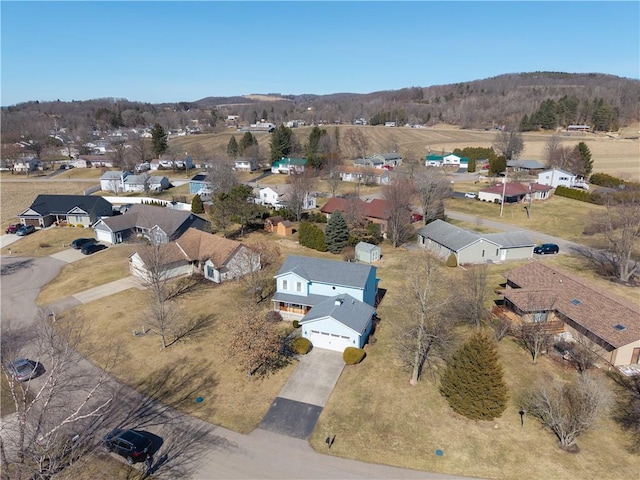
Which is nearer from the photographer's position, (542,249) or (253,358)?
(253,358)

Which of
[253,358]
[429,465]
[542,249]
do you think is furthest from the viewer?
[542,249]

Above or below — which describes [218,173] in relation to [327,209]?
above

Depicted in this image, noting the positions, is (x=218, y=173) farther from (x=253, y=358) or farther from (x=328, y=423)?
(x=328, y=423)

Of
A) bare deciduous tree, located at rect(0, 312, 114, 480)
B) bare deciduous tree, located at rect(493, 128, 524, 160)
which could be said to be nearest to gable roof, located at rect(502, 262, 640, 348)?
bare deciduous tree, located at rect(0, 312, 114, 480)

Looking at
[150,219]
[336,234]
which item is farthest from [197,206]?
[336,234]

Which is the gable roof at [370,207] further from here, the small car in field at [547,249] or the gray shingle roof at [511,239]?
the small car in field at [547,249]

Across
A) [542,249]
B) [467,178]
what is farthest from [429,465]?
[467,178]
